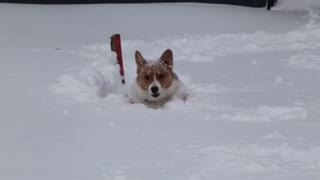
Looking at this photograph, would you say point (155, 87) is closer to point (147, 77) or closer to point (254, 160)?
point (147, 77)

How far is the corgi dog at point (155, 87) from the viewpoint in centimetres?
628

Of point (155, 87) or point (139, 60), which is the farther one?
point (139, 60)

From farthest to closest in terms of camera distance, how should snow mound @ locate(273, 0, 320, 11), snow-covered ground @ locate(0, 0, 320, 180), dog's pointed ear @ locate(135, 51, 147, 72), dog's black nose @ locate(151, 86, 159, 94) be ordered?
1. snow mound @ locate(273, 0, 320, 11)
2. dog's pointed ear @ locate(135, 51, 147, 72)
3. dog's black nose @ locate(151, 86, 159, 94)
4. snow-covered ground @ locate(0, 0, 320, 180)

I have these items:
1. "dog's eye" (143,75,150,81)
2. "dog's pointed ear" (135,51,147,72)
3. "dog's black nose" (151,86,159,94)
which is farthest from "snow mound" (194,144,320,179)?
"dog's pointed ear" (135,51,147,72)

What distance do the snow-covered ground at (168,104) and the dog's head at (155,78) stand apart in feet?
0.73

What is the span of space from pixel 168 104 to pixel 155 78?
362 mm

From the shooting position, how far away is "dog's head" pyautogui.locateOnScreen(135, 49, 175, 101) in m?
6.27

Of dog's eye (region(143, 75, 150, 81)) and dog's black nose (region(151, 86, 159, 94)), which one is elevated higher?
dog's eye (region(143, 75, 150, 81))

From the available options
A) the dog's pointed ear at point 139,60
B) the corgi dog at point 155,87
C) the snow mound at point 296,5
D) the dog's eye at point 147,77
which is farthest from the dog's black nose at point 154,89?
the snow mound at point 296,5

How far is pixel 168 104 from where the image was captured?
20.0ft

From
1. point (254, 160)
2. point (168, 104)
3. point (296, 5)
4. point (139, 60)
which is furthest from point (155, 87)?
point (296, 5)

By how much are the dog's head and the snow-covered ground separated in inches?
8.8

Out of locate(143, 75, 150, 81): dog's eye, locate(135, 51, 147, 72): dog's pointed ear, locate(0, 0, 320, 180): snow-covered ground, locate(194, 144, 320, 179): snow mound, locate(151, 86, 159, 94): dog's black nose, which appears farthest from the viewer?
locate(135, 51, 147, 72): dog's pointed ear

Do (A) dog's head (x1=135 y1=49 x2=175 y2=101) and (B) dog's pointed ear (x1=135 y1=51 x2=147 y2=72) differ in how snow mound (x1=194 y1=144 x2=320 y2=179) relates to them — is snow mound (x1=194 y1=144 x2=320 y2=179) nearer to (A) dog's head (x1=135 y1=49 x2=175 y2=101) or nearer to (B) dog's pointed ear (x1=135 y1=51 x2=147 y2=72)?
(A) dog's head (x1=135 y1=49 x2=175 y2=101)
